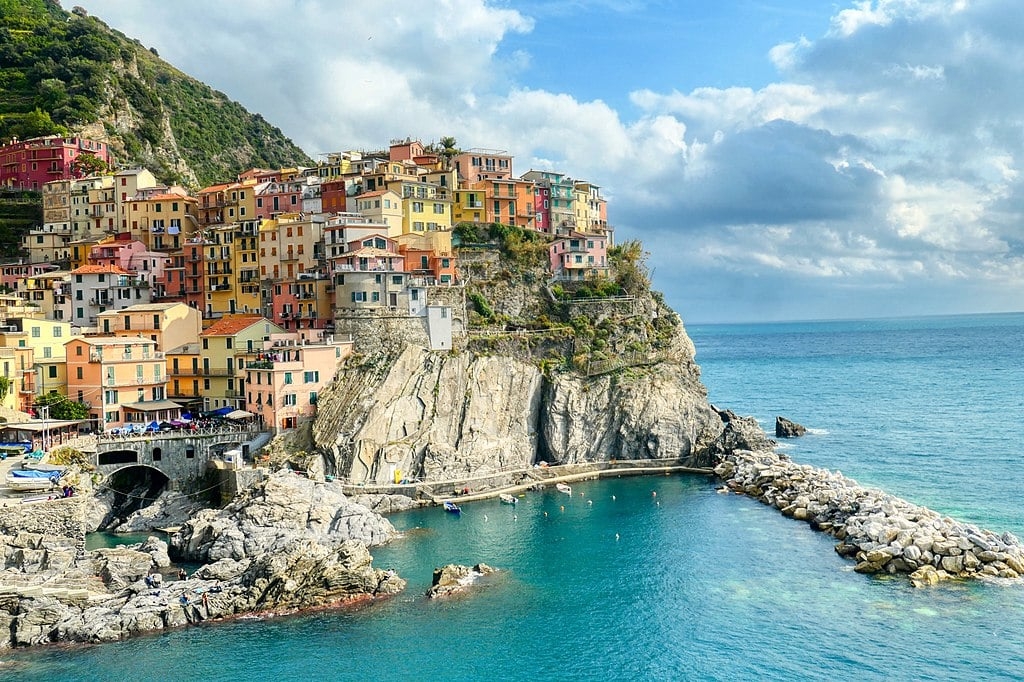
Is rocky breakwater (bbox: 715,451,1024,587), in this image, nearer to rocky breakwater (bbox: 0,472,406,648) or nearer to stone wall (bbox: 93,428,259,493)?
rocky breakwater (bbox: 0,472,406,648)

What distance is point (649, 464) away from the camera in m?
70.9

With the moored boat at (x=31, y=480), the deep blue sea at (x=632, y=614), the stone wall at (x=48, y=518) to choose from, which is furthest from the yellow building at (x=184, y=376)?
the deep blue sea at (x=632, y=614)

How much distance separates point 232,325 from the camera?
69.3 metres

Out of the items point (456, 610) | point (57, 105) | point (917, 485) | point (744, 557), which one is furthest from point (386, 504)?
point (57, 105)

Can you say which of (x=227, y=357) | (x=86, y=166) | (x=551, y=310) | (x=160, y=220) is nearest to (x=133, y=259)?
(x=160, y=220)

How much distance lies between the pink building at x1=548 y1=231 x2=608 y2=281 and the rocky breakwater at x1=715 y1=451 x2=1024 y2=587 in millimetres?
26076

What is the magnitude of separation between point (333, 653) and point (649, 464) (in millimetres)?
37829

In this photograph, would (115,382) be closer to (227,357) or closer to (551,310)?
(227,357)

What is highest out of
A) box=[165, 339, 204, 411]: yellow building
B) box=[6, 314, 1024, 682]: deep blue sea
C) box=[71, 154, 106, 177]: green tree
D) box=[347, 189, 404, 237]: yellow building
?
box=[71, 154, 106, 177]: green tree

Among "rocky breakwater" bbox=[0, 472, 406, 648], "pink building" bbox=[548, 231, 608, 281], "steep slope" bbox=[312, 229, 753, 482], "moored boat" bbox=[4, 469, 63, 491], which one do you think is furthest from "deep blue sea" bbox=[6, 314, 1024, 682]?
"pink building" bbox=[548, 231, 608, 281]

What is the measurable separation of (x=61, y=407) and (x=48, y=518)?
1608cm

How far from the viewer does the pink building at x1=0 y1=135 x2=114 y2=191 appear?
95062 millimetres

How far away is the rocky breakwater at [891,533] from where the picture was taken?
45281 millimetres

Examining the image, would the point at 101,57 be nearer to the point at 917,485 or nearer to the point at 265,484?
the point at 265,484
